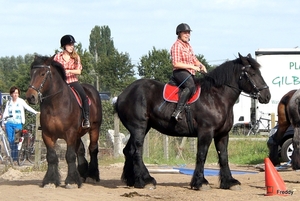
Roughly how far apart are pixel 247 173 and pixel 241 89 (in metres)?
3.72

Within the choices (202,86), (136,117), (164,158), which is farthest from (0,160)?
(202,86)

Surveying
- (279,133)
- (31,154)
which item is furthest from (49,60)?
(31,154)

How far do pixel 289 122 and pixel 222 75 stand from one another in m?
5.00

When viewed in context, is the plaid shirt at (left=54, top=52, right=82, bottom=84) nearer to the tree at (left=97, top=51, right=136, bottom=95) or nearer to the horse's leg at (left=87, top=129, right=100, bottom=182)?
the horse's leg at (left=87, top=129, right=100, bottom=182)

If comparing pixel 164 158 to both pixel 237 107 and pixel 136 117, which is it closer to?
pixel 136 117

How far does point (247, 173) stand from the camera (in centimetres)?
1496

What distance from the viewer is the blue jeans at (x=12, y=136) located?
58.3 feet

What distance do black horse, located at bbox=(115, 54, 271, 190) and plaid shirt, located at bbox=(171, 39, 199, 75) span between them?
0.43m

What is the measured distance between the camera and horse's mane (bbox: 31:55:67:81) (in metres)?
11.8

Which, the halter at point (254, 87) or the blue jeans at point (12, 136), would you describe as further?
the blue jeans at point (12, 136)

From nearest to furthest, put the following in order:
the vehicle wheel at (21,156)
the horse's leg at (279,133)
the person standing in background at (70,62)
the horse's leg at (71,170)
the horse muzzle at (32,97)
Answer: the horse muzzle at (32,97) < the horse's leg at (71,170) < the person standing in background at (70,62) < the horse's leg at (279,133) < the vehicle wheel at (21,156)

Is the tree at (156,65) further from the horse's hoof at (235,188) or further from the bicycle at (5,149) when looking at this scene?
the horse's hoof at (235,188)

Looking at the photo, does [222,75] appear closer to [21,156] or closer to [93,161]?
[93,161]

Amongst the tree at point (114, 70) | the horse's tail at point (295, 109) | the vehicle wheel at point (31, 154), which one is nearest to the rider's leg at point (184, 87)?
the horse's tail at point (295, 109)
